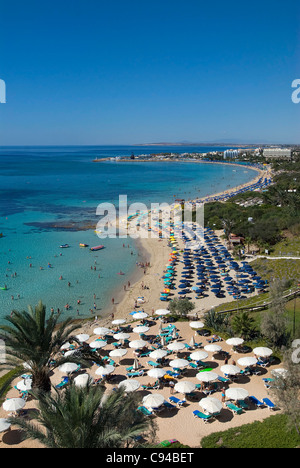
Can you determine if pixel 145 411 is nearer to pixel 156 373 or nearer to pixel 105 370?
pixel 156 373

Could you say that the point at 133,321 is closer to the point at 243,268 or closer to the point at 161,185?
the point at 243,268

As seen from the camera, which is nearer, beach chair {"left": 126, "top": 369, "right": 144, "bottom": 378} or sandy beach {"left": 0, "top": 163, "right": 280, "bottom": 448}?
sandy beach {"left": 0, "top": 163, "right": 280, "bottom": 448}

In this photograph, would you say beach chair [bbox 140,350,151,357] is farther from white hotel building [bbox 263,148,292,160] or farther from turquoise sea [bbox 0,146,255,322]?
white hotel building [bbox 263,148,292,160]

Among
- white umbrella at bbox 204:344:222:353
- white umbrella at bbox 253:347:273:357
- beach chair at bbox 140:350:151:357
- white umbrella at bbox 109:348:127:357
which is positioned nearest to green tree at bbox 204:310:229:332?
white umbrella at bbox 204:344:222:353

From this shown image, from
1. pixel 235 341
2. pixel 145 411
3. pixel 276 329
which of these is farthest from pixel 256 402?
pixel 276 329

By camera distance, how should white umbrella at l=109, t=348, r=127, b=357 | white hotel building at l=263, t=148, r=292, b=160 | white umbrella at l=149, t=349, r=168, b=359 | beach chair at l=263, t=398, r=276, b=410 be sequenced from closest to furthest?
1. beach chair at l=263, t=398, r=276, b=410
2. white umbrella at l=149, t=349, r=168, b=359
3. white umbrella at l=109, t=348, r=127, b=357
4. white hotel building at l=263, t=148, r=292, b=160

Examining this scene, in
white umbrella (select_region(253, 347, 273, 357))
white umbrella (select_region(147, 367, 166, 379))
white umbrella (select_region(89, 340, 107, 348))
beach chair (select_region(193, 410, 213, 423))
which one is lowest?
white umbrella (select_region(89, 340, 107, 348))
